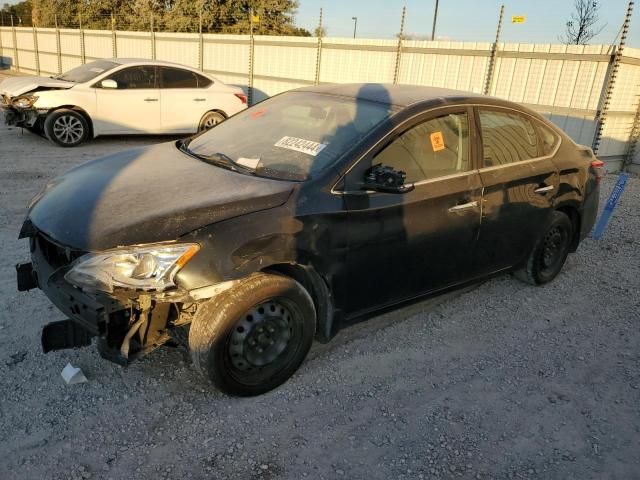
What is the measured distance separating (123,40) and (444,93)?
19.2m

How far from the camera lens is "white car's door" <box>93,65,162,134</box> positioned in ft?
33.0

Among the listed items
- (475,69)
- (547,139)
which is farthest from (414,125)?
(475,69)

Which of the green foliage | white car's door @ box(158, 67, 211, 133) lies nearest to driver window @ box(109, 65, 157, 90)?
white car's door @ box(158, 67, 211, 133)

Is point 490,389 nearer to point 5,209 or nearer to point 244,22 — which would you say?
point 5,209

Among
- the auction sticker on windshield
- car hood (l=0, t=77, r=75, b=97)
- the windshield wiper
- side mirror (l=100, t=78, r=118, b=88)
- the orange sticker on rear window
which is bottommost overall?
car hood (l=0, t=77, r=75, b=97)

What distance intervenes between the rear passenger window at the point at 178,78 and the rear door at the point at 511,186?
26.4 ft

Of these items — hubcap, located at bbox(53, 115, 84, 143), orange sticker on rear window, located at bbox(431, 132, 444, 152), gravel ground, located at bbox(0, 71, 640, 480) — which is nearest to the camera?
gravel ground, located at bbox(0, 71, 640, 480)

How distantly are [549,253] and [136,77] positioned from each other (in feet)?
27.6

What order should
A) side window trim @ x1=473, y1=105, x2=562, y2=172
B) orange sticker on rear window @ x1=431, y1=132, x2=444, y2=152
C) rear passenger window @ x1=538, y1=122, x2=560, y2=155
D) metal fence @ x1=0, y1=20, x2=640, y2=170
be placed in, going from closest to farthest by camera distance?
orange sticker on rear window @ x1=431, y1=132, x2=444, y2=152, side window trim @ x1=473, y1=105, x2=562, y2=172, rear passenger window @ x1=538, y1=122, x2=560, y2=155, metal fence @ x1=0, y1=20, x2=640, y2=170

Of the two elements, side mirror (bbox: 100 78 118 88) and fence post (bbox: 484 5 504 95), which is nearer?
side mirror (bbox: 100 78 118 88)

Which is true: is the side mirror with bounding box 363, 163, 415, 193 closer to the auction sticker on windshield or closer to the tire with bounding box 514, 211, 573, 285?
the auction sticker on windshield

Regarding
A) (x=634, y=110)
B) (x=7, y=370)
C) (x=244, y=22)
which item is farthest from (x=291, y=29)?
(x=7, y=370)

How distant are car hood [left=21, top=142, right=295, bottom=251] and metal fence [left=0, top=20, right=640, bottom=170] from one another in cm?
912

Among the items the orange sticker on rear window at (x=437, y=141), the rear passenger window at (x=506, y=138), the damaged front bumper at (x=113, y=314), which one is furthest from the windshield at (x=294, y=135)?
the damaged front bumper at (x=113, y=314)
